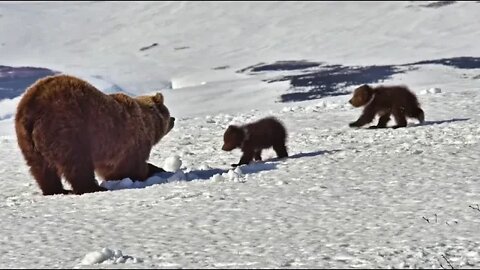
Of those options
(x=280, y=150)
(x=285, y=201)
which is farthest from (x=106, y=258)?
(x=280, y=150)

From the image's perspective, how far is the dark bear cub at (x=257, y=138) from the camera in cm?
969

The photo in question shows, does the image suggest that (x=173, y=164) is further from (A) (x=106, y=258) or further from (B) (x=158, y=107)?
(A) (x=106, y=258)

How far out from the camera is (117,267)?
172 inches

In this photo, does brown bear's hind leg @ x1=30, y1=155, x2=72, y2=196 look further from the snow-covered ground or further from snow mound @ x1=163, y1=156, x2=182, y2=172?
snow mound @ x1=163, y1=156, x2=182, y2=172

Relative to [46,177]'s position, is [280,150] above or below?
below

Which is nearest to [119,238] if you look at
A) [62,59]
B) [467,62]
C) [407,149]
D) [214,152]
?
[407,149]

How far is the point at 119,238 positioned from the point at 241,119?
8708mm

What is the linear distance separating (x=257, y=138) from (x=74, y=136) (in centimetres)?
278

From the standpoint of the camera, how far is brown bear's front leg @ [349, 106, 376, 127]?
466 inches

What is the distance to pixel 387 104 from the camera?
39.9 feet

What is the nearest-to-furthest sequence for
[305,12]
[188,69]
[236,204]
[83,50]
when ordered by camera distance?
[236,204]
[188,69]
[83,50]
[305,12]

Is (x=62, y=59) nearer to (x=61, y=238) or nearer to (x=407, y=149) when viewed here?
(x=407, y=149)

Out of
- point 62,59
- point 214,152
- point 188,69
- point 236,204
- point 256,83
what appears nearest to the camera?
point 236,204

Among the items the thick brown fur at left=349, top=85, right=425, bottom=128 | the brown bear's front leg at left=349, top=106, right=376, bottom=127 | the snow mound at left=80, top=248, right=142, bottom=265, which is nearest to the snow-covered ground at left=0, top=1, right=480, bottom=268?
the snow mound at left=80, top=248, right=142, bottom=265
